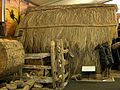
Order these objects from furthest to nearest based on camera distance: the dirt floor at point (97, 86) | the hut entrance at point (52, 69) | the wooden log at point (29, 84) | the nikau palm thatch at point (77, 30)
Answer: the nikau palm thatch at point (77, 30)
the dirt floor at point (97, 86)
the hut entrance at point (52, 69)
the wooden log at point (29, 84)

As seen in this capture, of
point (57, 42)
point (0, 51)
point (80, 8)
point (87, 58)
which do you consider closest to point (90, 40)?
point (87, 58)

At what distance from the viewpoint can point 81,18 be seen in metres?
8.45

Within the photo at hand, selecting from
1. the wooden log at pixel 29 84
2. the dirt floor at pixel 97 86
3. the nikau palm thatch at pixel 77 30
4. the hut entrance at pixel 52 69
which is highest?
the nikau palm thatch at pixel 77 30

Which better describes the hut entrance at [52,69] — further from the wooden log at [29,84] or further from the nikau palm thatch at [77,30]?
the nikau palm thatch at [77,30]

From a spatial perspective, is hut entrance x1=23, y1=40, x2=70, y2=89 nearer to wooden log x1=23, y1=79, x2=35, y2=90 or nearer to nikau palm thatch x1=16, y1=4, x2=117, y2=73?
wooden log x1=23, y1=79, x2=35, y2=90

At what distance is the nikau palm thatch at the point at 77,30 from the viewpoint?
827 cm

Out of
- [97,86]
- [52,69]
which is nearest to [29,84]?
[52,69]

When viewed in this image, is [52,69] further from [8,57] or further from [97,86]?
[97,86]

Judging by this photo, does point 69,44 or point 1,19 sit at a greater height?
point 1,19

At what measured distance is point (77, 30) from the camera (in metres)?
8.34

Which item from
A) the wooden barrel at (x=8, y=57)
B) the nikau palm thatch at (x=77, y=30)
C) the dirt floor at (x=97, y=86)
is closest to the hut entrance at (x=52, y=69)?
the dirt floor at (x=97, y=86)

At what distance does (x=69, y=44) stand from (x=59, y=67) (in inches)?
74.8

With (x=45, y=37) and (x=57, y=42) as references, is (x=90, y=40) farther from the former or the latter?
(x=57, y=42)

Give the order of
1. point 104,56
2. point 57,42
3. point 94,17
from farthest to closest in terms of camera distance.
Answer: point 94,17
point 104,56
point 57,42
